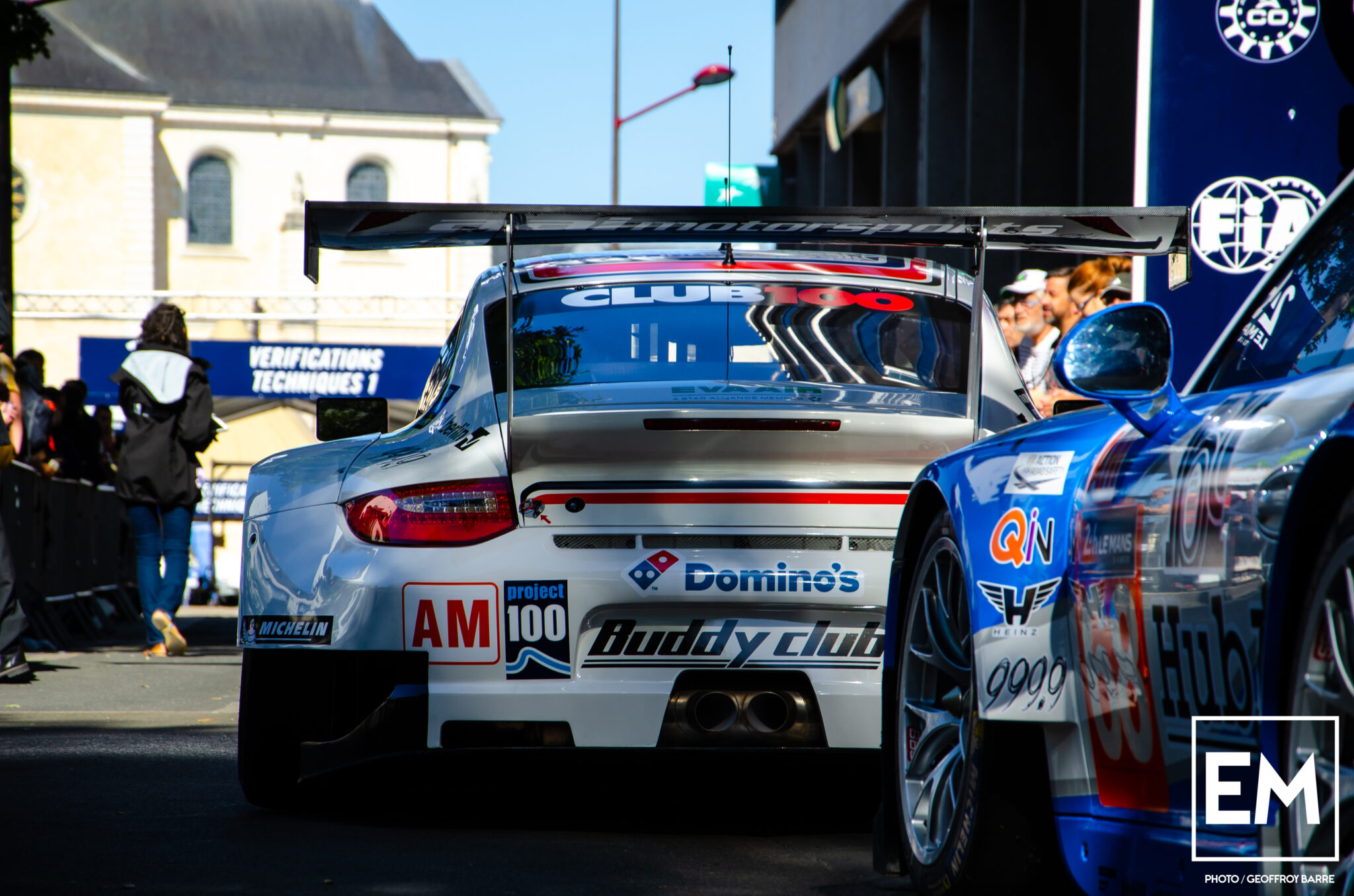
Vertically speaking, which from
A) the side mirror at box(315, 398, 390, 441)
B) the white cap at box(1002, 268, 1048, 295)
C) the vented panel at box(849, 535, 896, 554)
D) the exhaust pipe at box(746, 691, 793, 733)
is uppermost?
the white cap at box(1002, 268, 1048, 295)

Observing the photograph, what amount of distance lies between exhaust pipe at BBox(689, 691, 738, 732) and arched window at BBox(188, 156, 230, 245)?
71010 mm

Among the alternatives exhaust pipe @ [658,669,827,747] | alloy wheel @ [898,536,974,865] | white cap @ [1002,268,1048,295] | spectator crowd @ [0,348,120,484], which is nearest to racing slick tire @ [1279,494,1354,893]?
alloy wheel @ [898,536,974,865]

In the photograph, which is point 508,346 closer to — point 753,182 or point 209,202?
point 753,182

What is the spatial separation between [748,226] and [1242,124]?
143 inches

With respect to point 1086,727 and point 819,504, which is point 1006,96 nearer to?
point 819,504

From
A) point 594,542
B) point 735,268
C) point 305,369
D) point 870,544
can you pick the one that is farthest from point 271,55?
Result: point 870,544

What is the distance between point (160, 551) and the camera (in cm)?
1045

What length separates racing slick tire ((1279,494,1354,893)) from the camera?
80.1 inches

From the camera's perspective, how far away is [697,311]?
5.03 m

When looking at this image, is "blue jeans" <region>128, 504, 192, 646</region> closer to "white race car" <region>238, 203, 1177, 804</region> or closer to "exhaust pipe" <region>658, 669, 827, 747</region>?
"white race car" <region>238, 203, 1177, 804</region>

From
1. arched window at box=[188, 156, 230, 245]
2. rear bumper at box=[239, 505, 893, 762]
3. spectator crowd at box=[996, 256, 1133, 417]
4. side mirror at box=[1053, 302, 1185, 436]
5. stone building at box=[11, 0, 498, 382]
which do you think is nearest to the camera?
side mirror at box=[1053, 302, 1185, 436]

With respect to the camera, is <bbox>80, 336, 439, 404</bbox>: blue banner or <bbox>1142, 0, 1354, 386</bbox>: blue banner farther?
<bbox>80, 336, 439, 404</bbox>: blue banner

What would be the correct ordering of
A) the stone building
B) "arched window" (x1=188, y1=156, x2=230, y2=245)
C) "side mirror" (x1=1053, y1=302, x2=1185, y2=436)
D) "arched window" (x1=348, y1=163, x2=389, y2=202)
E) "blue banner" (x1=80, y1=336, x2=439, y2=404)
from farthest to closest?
"arched window" (x1=348, y1=163, x2=389, y2=202)
"arched window" (x1=188, y1=156, x2=230, y2=245)
the stone building
"blue banner" (x1=80, y1=336, x2=439, y2=404)
"side mirror" (x1=1053, y1=302, x2=1185, y2=436)

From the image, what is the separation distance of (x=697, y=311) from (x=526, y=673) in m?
1.32
